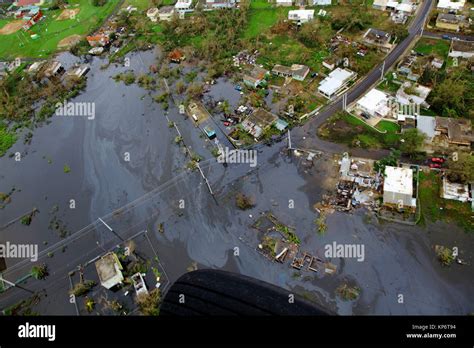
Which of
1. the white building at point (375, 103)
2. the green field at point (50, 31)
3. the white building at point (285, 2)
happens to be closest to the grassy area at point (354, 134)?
the white building at point (375, 103)

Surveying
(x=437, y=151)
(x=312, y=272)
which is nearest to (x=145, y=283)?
(x=312, y=272)

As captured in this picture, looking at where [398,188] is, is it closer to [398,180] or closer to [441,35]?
[398,180]

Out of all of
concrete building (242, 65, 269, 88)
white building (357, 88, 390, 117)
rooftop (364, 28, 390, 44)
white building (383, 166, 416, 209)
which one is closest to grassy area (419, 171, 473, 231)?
white building (383, 166, 416, 209)

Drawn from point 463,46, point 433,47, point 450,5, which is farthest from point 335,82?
point 450,5

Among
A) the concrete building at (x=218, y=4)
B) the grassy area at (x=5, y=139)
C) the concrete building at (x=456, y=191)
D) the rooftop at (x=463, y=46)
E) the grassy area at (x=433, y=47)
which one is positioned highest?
the concrete building at (x=218, y=4)

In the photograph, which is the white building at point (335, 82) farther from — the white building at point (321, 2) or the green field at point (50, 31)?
the green field at point (50, 31)

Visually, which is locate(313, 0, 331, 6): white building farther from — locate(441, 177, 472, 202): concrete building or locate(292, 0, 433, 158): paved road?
locate(441, 177, 472, 202): concrete building
